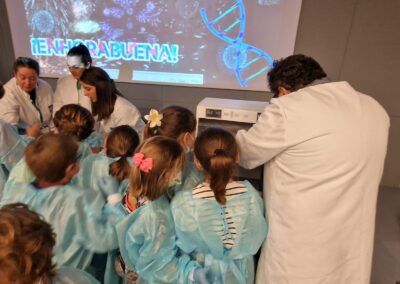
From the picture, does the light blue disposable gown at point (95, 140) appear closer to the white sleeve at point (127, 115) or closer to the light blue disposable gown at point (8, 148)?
the white sleeve at point (127, 115)

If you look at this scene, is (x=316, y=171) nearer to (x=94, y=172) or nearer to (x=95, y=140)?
(x=94, y=172)

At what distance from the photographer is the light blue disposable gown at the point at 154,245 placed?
0.94m

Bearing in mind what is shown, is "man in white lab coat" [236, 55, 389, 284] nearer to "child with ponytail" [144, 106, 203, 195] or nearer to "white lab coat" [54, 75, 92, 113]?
"child with ponytail" [144, 106, 203, 195]

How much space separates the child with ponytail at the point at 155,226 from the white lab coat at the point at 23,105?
114cm

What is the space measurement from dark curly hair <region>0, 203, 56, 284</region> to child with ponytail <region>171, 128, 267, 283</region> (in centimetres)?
44

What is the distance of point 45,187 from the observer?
3.13 feet

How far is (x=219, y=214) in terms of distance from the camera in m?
0.96

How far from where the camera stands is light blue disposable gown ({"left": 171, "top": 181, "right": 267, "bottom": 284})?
3.13ft

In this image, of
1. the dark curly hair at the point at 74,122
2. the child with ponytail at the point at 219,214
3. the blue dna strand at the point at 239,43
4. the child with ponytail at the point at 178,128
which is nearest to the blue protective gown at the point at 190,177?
the child with ponytail at the point at 178,128

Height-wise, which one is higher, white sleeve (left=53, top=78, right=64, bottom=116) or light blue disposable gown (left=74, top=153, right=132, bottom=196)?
white sleeve (left=53, top=78, right=64, bottom=116)

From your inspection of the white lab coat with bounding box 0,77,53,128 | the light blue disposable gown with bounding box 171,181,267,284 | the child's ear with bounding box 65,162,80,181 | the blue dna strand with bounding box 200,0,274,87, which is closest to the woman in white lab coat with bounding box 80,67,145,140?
the white lab coat with bounding box 0,77,53,128

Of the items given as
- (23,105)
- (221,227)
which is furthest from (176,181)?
(23,105)

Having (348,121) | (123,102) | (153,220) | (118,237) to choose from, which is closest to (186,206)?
(153,220)

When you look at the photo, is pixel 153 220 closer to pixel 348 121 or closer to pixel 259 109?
pixel 348 121
